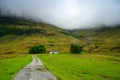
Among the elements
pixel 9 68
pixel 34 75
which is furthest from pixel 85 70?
pixel 34 75

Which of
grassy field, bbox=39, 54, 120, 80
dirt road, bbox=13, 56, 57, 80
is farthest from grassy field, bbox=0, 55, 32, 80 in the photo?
grassy field, bbox=39, 54, 120, 80

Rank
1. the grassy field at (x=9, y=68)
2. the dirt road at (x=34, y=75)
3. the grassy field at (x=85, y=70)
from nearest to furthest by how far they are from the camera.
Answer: the dirt road at (x=34, y=75) < the grassy field at (x=9, y=68) < the grassy field at (x=85, y=70)

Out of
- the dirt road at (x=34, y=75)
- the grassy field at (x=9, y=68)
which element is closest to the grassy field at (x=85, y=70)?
the dirt road at (x=34, y=75)

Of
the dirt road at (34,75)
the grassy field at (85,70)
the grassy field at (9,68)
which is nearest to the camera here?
the dirt road at (34,75)

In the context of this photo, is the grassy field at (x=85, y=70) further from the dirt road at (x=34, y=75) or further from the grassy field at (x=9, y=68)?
the grassy field at (x=9, y=68)

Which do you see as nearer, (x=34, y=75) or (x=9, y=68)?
(x=34, y=75)

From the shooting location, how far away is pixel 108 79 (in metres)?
42.5

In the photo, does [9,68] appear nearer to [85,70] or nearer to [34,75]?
[85,70]

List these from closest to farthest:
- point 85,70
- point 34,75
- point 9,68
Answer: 1. point 34,75
2. point 85,70
3. point 9,68

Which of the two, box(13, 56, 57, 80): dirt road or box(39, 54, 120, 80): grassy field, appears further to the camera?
box(39, 54, 120, 80): grassy field

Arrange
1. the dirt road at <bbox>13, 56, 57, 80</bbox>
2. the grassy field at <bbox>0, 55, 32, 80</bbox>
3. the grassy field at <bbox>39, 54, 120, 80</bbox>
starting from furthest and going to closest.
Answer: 1. the grassy field at <bbox>39, 54, 120, 80</bbox>
2. the grassy field at <bbox>0, 55, 32, 80</bbox>
3. the dirt road at <bbox>13, 56, 57, 80</bbox>

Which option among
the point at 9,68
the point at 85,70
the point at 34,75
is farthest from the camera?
the point at 9,68

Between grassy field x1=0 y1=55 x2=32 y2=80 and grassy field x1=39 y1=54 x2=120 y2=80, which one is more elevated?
grassy field x1=0 y1=55 x2=32 y2=80

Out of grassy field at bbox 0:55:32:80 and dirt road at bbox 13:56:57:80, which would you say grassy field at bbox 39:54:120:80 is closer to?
dirt road at bbox 13:56:57:80
